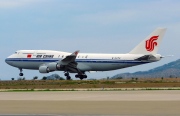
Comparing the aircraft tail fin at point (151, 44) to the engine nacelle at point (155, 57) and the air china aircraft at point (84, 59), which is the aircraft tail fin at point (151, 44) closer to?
the air china aircraft at point (84, 59)

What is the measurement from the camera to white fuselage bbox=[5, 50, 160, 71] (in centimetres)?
8706

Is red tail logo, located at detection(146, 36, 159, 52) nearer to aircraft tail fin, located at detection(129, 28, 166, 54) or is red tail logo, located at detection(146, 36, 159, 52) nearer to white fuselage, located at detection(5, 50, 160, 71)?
aircraft tail fin, located at detection(129, 28, 166, 54)

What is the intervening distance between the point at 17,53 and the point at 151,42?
23.8 metres

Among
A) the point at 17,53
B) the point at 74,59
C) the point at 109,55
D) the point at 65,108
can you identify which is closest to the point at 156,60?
the point at 109,55

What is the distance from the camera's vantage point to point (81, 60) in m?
89.6

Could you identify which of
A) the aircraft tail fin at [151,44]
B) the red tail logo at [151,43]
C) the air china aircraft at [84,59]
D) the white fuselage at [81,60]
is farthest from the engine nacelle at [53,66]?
the red tail logo at [151,43]

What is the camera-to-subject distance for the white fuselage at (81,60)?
87.1m

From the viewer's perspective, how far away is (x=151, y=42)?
91.0 m

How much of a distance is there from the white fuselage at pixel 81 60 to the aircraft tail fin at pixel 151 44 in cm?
255

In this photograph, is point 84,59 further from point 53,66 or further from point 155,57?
point 155,57

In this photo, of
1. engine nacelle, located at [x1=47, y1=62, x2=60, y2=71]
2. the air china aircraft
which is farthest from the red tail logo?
engine nacelle, located at [x1=47, y1=62, x2=60, y2=71]

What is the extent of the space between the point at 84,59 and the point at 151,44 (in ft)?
39.3

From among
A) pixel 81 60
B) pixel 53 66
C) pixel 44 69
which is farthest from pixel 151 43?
pixel 44 69

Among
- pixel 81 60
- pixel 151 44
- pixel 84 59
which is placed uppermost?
pixel 151 44
